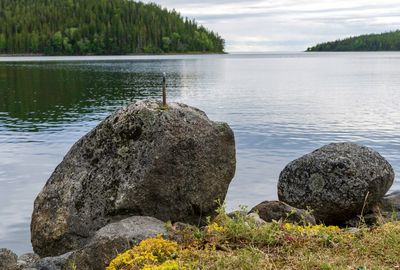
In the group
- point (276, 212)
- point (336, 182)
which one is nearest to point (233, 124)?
point (336, 182)

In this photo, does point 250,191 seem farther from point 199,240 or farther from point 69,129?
point 69,129

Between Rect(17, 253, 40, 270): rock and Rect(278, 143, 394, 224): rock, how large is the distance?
26.2 feet

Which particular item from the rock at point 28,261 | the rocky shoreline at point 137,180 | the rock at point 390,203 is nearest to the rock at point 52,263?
the rocky shoreline at point 137,180

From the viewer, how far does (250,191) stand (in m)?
25.1

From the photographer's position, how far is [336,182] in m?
17.0

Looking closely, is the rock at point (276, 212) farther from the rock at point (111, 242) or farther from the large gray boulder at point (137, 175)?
the rock at point (111, 242)

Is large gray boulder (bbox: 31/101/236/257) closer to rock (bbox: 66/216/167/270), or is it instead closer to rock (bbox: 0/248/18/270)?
rock (bbox: 0/248/18/270)

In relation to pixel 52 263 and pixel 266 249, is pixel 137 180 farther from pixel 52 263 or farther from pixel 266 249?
pixel 266 249

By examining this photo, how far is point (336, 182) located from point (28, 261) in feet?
30.7

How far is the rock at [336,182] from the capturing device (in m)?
17.1

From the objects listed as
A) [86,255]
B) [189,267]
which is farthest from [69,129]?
[189,267]

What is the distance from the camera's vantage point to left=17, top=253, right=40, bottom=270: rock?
1309 centimetres

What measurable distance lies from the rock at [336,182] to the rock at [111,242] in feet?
27.2

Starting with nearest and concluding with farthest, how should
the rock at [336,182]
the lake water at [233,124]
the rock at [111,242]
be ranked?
the rock at [111,242]
the rock at [336,182]
the lake water at [233,124]
